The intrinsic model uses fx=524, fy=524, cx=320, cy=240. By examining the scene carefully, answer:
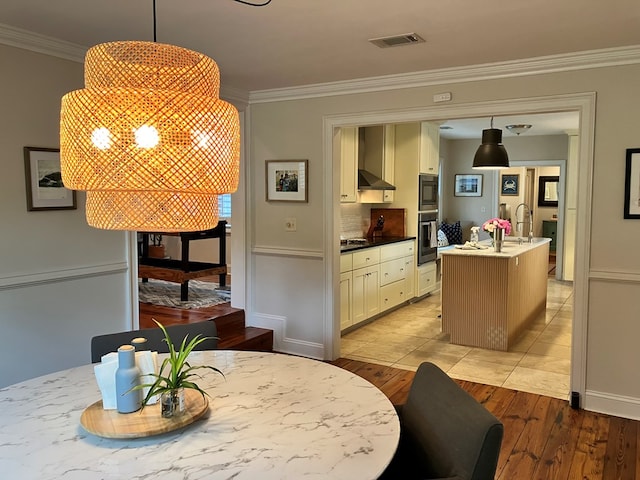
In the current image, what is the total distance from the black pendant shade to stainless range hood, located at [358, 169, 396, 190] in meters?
1.11

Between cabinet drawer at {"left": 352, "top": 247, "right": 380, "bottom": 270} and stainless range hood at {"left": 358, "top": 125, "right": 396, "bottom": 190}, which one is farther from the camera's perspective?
stainless range hood at {"left": 358, "top": 125, "right": 396, "bottom": 190}

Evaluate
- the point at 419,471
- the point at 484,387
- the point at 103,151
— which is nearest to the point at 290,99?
the point at 484,387

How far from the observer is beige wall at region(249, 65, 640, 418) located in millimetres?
3455

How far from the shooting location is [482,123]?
24.6 feet

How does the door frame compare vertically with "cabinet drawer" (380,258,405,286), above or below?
above

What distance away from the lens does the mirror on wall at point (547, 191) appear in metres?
12.2

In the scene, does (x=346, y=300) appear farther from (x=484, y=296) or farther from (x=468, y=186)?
(x=468, y=186)

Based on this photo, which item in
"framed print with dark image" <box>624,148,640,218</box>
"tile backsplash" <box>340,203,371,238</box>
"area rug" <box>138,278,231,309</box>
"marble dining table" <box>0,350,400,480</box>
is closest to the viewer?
"marble dining table" <box>0,350,400,480</box>

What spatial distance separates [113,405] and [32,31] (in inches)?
97.3

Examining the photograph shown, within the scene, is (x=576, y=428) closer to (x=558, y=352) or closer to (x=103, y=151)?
(x=558, y=352)

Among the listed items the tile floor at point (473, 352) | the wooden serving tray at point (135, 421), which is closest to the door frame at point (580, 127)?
the tile floor at point (473, 352)

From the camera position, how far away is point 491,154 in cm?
584

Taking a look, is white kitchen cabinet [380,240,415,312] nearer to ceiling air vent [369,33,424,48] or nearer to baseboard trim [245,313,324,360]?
baseboard trim [245,313,324,360]

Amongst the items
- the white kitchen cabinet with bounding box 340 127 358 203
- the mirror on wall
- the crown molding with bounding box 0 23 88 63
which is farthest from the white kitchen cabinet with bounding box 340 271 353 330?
the mirror on wall
